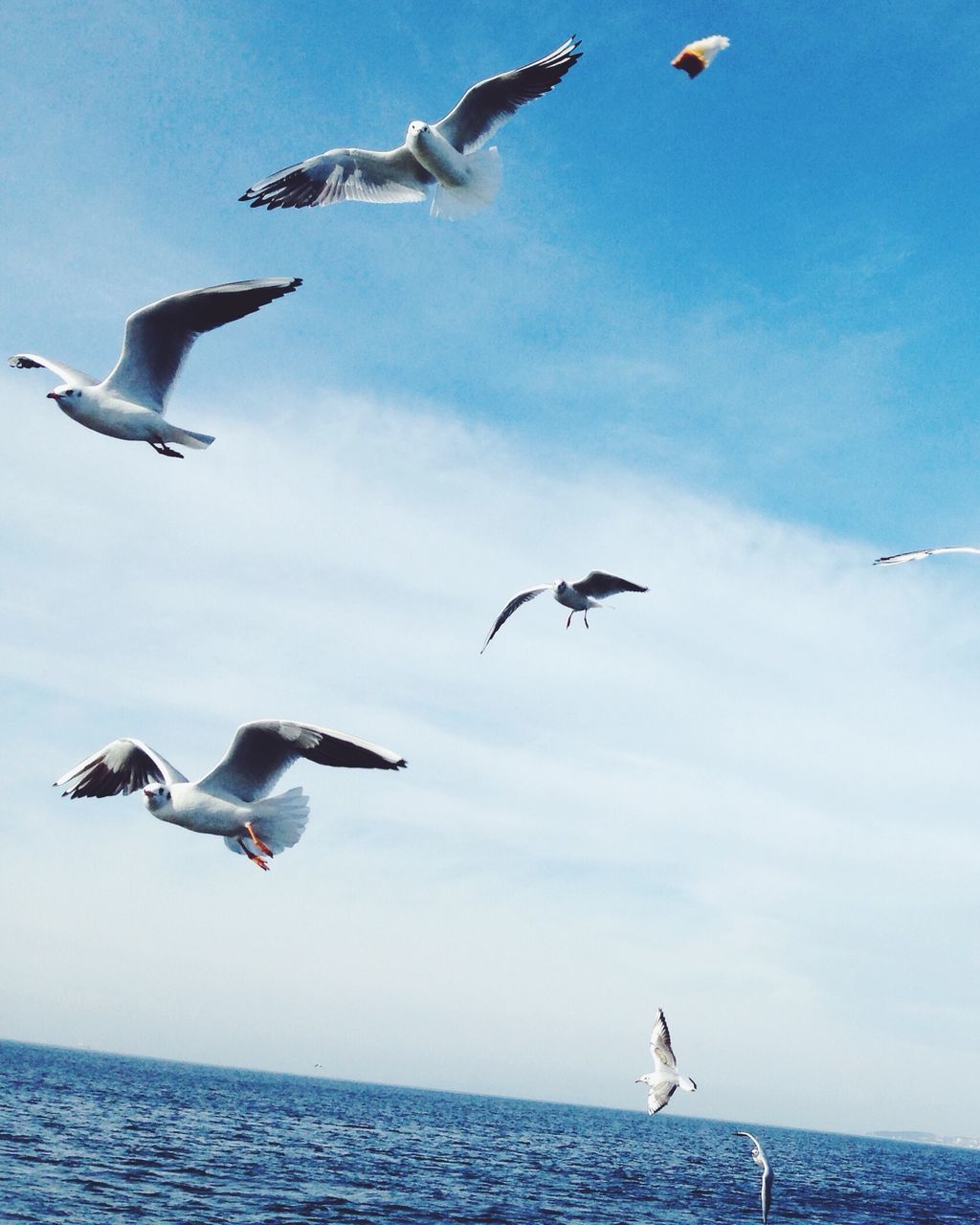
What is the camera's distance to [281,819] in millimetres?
8742

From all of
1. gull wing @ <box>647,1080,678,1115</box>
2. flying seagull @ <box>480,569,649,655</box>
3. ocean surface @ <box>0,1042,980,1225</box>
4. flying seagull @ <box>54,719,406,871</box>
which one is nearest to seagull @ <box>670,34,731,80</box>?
flying seagull @ <box>54,719,406,871</box>

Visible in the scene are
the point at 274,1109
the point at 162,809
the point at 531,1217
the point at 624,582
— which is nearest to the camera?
the point at 162,809

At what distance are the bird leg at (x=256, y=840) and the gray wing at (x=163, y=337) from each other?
425 cm

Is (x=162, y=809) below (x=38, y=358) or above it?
below

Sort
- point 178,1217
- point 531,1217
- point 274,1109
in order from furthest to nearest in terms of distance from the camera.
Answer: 1. point 274,1109
2. point 531,1217
3. point 178,1217

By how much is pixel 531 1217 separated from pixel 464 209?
86.5 ft

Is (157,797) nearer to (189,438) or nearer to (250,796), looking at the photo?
(250,796)

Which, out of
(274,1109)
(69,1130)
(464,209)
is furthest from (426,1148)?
(464,209)

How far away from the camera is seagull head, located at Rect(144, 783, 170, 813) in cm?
878

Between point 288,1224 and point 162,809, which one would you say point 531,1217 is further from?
point 162,809

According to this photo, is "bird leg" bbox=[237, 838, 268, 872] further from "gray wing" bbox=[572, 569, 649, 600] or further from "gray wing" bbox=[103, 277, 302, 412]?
"gray wing" bbox=[572, 569, 649, 600]

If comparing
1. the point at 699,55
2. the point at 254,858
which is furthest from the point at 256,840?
the point at 699,55

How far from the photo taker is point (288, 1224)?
2538cm

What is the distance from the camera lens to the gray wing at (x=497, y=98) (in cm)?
1328
